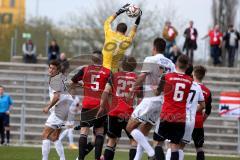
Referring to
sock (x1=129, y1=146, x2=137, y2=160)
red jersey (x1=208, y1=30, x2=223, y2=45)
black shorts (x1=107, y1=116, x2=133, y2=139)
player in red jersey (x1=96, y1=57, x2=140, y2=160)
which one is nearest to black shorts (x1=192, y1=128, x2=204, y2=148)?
sock (x1=129, y1=146, x2=137, y2=160)

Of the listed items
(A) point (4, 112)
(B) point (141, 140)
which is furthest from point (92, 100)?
(A) point (4, 112)

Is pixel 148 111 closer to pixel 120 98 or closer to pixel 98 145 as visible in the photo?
pixel 120 98

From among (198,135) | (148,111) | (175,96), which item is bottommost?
(198,135)

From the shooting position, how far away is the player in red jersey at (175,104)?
50.5ft

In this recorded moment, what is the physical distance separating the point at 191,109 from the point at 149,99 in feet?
3.40

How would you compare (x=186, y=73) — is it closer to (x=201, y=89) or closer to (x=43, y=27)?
(x=201, y=89)

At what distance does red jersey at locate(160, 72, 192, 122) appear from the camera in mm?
15344

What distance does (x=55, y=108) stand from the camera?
1830cm

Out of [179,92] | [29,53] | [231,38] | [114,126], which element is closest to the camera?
[179,92]

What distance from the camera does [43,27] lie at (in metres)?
60.5

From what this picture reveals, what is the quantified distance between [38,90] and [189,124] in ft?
65.7

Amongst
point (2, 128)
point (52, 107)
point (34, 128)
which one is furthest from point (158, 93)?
point (34, 128)

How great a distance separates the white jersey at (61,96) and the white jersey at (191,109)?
9.61 ft

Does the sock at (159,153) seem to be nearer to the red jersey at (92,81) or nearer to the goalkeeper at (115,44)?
the red jersey at (92,81)
